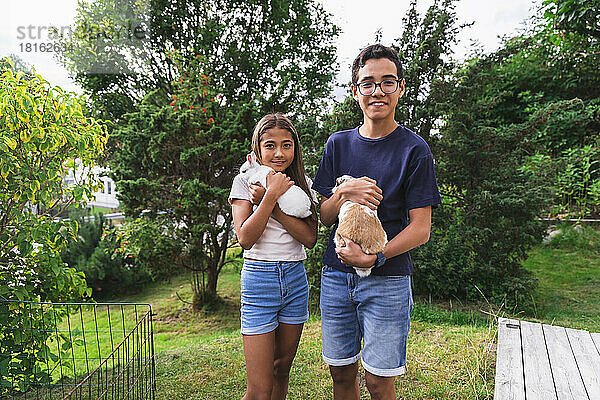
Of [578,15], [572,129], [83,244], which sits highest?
[578,15]

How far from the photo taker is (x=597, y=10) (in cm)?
564

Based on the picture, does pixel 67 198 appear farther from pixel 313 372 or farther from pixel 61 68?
pixel 61 68

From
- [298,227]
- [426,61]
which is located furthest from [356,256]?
[426,61]

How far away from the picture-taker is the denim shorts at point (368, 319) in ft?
5.44

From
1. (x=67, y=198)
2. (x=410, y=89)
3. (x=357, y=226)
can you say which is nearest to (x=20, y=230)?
(x=67, y=198)

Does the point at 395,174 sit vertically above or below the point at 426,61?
below

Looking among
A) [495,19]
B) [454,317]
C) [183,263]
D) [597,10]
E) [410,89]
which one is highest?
[495,19]

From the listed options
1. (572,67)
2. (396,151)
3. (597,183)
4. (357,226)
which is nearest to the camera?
(357,226)

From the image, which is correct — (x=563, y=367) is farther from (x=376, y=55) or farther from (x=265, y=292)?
(x=376, y=55)

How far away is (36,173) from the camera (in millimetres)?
2627

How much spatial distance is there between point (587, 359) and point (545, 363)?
334mm

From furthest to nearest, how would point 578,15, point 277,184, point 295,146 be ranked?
point 578,15, point 295,146, point 277,184

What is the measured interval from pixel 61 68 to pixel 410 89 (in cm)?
621

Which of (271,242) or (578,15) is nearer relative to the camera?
(271,242)
